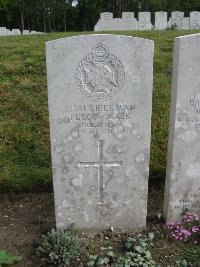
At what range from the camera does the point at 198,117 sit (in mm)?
4125

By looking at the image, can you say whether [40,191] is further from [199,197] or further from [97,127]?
[199,197]

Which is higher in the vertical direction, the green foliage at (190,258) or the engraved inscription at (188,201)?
the engraved inscription at (188,201)

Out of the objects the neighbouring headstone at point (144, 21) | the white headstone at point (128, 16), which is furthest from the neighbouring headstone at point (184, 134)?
the neighbouring headstone at point (144, 21)

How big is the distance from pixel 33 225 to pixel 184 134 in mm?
2115

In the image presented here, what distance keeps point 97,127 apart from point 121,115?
0.28m

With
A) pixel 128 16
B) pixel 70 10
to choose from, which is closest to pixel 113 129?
pixel 128 16

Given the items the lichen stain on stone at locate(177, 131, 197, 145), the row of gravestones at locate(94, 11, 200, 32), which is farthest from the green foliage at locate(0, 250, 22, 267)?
the row of gravestones at locate(94, 11, 200, 32)


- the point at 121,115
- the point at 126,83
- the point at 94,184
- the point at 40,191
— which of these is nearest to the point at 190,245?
the point at 94,184

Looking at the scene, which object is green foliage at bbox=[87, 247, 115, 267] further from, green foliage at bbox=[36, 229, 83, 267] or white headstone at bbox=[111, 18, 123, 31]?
white headstone at bbox=[111, 18, 123, 31]

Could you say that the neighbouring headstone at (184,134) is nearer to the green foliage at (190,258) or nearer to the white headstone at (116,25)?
the green foliage at (190,258)

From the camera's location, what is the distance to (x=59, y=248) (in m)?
3.95

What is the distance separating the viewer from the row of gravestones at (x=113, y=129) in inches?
151

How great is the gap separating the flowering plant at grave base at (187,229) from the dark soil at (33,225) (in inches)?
5.1

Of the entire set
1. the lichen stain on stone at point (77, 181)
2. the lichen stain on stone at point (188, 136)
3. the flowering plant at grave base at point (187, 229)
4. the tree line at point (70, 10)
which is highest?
the tree line at point (70, 10)
